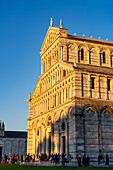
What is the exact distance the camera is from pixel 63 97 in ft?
124

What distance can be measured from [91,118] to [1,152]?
42.2 meters

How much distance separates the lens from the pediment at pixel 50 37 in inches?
1740

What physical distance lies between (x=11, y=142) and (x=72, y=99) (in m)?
41.7

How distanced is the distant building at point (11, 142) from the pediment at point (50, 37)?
2970 centimetres

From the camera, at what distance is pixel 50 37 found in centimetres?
4684

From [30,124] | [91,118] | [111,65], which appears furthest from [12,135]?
[91,118]

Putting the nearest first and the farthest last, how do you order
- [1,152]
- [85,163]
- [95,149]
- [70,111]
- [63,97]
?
1. [85,163]
2. [95,149]
3. [70,111]
4. [63,97]
5. [1,152]

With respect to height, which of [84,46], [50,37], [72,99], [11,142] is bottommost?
[11,142]

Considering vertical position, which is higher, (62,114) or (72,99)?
(72,99)

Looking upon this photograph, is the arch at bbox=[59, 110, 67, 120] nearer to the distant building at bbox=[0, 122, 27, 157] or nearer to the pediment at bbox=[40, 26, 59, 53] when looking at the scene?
the pediment at bbox=[40, 26, 59, 53]

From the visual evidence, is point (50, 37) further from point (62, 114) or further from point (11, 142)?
point (11, 142)

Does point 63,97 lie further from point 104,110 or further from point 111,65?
point 111,65

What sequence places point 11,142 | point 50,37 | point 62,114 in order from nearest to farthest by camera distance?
point 62,114 → point 50,37 → point 11,142

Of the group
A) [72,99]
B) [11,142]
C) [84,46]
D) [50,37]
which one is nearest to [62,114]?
[72,99]
